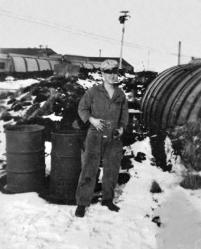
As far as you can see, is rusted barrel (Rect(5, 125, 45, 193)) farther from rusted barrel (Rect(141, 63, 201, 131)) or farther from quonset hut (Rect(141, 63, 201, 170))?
rusted barrel (Rect(141, 63, 201, 131))

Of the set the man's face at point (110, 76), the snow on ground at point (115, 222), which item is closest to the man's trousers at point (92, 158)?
the snow on ground at point (115, 222)

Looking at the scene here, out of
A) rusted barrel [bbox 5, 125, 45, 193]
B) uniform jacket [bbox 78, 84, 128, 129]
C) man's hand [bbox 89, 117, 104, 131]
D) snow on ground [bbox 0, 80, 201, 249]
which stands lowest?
snow on ground [bbox 0, 80, 201, 249]

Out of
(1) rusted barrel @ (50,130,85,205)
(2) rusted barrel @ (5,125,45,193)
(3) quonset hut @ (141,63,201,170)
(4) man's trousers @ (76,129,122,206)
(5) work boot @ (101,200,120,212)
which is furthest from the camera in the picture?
(3) quonset hut @ (141,63,201,170)

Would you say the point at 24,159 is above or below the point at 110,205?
above

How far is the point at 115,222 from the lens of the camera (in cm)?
493

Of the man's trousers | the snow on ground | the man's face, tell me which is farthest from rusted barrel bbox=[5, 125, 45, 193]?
the man's face

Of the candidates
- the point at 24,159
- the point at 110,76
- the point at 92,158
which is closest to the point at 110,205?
the point at 92,158

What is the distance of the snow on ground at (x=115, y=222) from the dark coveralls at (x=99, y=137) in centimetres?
42

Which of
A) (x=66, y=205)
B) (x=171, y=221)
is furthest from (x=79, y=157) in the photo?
(x=171, y=221)

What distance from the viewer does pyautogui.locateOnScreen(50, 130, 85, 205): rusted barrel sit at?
224 inches

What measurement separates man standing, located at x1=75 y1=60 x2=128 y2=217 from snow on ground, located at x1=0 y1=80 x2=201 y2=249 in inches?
11.0

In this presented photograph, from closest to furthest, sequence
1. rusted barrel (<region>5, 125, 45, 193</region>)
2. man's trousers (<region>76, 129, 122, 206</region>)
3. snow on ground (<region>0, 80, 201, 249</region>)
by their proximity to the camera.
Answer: snow on ground (<region>0, 80, 201, 249</region>) < man's trousers (<region>76, 129, 122, 206</region>) < rusted barrel (<region>5, 125, 45, 193</region>)

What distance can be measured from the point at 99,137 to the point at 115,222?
45.3 inches

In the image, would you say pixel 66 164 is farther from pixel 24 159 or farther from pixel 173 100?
pixel 173 100
